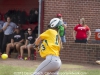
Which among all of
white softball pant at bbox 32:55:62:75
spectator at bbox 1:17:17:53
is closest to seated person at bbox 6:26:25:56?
spectator at bbox 1:17:17:53

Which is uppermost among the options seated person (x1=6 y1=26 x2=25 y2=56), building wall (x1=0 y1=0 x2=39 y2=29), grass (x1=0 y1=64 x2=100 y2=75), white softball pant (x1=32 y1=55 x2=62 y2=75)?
building wall (x1=0 y1=0 x2=39 y2=29)

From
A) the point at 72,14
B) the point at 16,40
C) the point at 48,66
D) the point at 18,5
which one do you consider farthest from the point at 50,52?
the point at 18,5

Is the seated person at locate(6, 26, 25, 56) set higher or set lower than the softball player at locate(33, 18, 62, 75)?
lower

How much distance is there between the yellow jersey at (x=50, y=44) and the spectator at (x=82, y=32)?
6.52 meters

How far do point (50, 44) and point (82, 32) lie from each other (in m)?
6.70

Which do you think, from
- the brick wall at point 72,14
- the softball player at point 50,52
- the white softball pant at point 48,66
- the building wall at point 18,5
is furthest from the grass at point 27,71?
the building wall at point 18,5

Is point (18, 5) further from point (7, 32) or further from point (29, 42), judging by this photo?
point (29, 42)

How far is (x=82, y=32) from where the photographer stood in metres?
14.7

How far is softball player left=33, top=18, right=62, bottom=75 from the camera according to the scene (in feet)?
26.0

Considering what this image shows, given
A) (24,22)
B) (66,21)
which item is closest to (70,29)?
(66,21)

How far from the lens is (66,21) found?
15617 millimetres

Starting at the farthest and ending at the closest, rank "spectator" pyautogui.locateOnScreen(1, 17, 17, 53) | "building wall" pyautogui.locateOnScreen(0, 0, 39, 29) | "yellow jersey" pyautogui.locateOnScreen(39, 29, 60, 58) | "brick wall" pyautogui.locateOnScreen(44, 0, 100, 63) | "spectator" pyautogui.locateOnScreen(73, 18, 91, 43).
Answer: "building wall" pyautogui.locateOnScreen(0, 0, 39, 29) < "spectator" pyautogui.locateOnScreen(1, 17, 17, 53) < "brick wall" pyautogui.locateOnScreen(44, 0, 100, 63) < "spectator" pyautogui.locateOnScreen(73, 18, 91, 43) < "yellow jersey" pyautogui.locateOnScreen(39, 29, 60, 58)

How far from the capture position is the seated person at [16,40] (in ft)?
52.9

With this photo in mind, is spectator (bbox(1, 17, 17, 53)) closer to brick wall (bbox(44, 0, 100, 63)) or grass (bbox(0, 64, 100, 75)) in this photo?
brick wall (bbox(44, 0, 100, 63))
